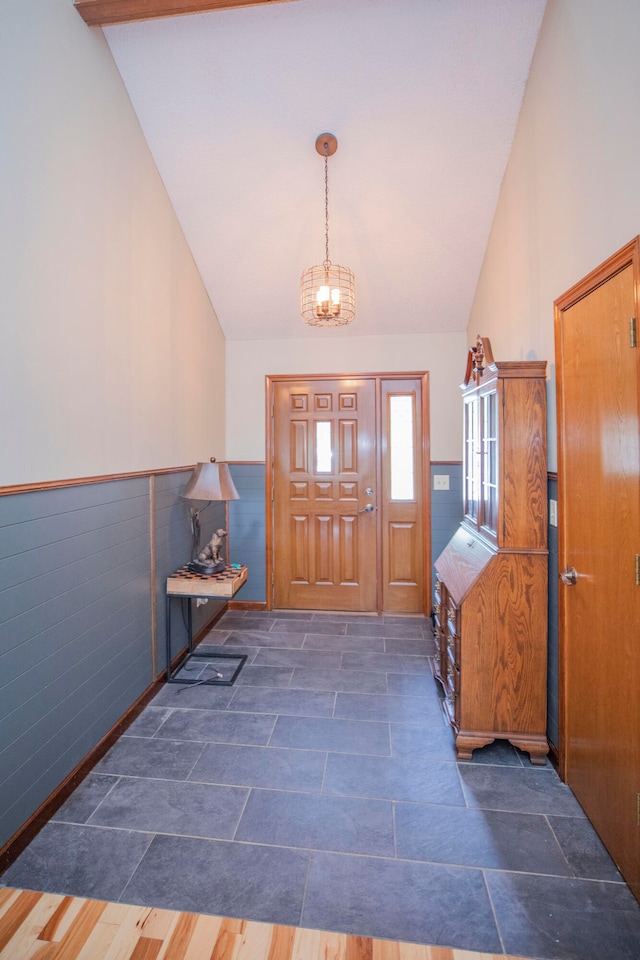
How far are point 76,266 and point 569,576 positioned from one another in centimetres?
243

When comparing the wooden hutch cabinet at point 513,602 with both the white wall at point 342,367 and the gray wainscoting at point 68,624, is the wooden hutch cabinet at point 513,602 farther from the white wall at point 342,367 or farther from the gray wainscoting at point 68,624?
the white wall at point 342,367

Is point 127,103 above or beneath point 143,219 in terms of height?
above

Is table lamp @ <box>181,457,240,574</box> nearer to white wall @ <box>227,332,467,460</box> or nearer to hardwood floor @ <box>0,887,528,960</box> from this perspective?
white wall @ <box>227,332,467,460</box>

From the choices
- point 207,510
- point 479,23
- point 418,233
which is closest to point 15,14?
point 479,23

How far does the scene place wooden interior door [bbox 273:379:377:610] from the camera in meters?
4.08

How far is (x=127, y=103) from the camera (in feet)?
8.10

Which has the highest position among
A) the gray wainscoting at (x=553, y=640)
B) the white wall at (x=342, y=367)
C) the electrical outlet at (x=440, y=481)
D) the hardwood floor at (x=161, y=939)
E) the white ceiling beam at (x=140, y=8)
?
the white ceiling beam at (x=140, y=8)

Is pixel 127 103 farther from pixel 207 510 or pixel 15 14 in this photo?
pixel 207 510

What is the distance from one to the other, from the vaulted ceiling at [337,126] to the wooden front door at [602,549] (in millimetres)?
1392

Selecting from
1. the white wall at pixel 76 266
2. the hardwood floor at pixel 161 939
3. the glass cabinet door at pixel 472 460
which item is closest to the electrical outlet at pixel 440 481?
the glass cabinet door at pixel 472 460

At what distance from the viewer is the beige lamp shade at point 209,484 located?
3.00m

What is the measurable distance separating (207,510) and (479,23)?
323 centimetres

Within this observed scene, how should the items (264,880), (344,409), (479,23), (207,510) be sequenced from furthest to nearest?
(344,409)
(207,510)
(479,23)
(264,880)

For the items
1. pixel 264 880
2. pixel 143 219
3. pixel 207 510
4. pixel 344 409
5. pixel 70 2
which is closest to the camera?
pixel 264 880
